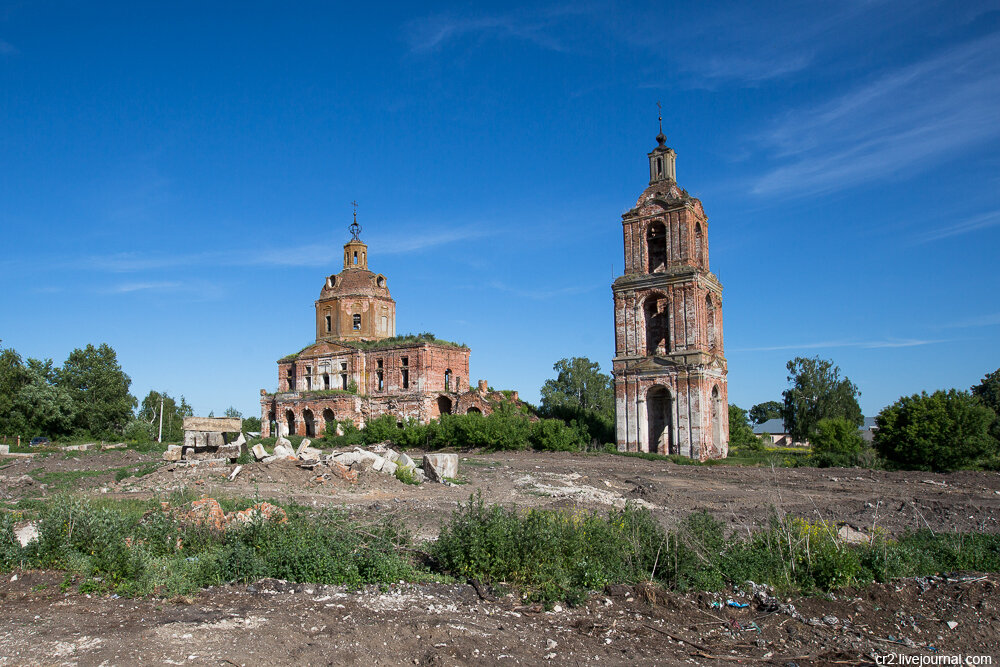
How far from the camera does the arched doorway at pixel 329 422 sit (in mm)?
41719

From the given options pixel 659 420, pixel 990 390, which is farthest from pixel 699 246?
pixel 990 390

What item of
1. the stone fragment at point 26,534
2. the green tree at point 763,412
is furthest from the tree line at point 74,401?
the green tree at point 763,412

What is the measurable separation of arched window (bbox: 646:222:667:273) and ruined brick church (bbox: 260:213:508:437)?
11771 mm

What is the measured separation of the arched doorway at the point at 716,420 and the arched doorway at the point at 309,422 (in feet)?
79.3

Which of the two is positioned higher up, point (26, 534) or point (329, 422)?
point (329, 422)

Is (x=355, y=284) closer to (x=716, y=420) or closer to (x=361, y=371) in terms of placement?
(x=361, y=371)

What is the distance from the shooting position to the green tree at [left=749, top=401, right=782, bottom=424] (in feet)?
318

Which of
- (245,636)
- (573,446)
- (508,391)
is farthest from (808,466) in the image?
(245,636)

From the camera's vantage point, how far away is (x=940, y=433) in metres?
24.0

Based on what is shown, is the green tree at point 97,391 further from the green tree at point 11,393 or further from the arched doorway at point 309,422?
the arched doorway at point 309,422

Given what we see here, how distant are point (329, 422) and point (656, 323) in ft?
68.0

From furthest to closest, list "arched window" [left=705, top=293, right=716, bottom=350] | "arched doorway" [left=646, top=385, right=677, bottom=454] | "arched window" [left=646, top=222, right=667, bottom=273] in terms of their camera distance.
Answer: "arched window" [left=646, top=222, right=667, bottom=273]
"arched window" [left=705, top=293, right=716, bottom=350]
"arched doorway" [left=646, top=385, right=677, bottom=454]

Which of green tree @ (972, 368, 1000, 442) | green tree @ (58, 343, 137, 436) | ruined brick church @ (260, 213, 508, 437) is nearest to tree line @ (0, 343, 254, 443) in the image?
green tree @ (58, 343, 137, 436)

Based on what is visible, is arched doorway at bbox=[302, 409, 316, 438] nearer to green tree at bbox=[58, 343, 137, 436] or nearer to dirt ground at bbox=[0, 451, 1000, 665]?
green tree at bbox=[58, 343, 137, 436]
